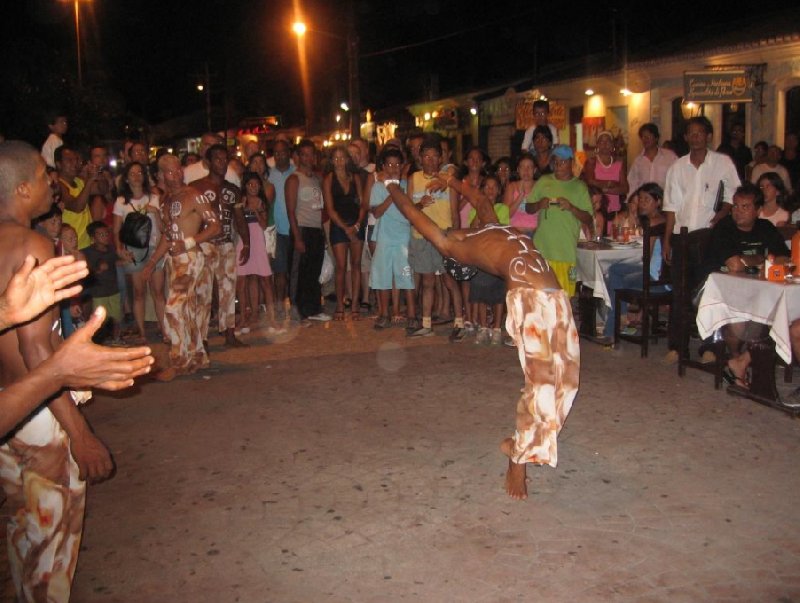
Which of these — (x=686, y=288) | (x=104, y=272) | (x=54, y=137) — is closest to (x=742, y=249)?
(x=686, y=288)

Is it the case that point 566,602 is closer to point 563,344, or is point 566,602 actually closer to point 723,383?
point 563,344

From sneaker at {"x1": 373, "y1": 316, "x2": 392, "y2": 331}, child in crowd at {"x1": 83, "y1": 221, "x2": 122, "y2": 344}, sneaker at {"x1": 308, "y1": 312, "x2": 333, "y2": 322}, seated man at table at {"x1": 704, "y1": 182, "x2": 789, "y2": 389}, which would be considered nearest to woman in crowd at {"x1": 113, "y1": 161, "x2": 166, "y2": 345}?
child in crowd at {"x1": 83, "y1": 221, "x2": 122, "y2": 344}

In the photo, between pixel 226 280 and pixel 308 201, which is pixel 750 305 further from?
pixel 308 201

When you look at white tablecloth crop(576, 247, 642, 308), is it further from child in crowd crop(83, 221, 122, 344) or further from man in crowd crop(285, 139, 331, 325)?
child in crowd crop(83, 221, 122, 344)

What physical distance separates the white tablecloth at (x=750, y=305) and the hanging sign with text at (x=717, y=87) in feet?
29.0

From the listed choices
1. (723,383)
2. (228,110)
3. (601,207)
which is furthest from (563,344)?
(228,110)

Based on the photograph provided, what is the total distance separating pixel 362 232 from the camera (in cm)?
1055

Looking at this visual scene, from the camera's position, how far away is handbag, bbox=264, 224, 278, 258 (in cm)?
1014

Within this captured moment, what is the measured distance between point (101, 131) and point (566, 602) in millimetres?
27101

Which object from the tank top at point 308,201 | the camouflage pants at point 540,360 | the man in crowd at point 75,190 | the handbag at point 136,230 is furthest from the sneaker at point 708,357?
the man in crowd at point 75,190

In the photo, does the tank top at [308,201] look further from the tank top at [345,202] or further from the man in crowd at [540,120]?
the man in crowd at [540,120]

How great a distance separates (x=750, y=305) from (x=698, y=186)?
213 centimetres

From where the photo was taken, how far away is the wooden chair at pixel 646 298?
766 centimetres

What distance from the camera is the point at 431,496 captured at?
477 cm
